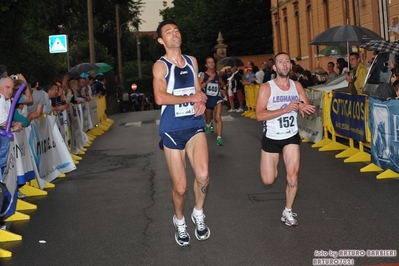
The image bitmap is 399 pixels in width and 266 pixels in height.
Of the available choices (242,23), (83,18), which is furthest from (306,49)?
(242,23)

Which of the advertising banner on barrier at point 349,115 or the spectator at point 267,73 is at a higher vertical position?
the spectator at point 267,73

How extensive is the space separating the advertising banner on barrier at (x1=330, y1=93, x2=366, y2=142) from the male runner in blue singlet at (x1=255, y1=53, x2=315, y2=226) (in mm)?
5621

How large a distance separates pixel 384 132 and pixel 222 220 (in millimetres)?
4269

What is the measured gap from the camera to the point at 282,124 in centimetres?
871

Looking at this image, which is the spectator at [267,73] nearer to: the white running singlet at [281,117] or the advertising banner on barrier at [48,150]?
the advertising banner on barrier at [48,150]

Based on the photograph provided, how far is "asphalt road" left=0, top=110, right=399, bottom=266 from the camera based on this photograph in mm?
7559

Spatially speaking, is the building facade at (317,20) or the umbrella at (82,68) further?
the umbrella at (82,68)

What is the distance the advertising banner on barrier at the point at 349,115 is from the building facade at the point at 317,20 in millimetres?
8368

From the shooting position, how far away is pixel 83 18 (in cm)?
4228

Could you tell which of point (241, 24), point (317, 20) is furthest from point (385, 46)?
point (241, 24)

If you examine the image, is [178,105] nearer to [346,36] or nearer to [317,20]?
[346,36]

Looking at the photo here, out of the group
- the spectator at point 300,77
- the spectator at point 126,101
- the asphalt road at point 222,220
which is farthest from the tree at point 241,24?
the asphalt road at point 222,220

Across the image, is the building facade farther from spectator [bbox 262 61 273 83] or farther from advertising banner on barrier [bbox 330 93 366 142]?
advertising banner on barrier [bbox 330 93 366 142]

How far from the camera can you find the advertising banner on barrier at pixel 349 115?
14.3m
